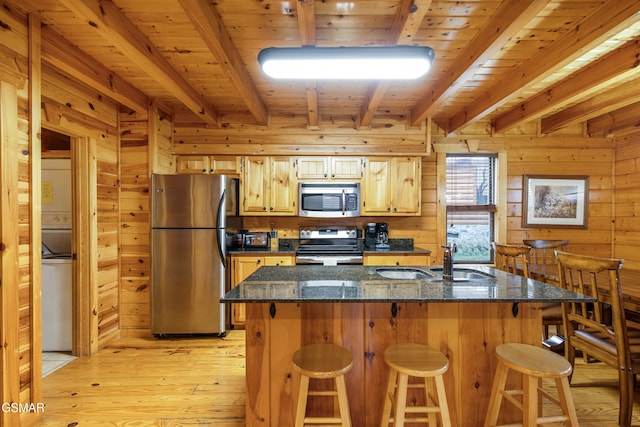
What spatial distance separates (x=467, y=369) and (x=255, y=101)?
2.79 meters

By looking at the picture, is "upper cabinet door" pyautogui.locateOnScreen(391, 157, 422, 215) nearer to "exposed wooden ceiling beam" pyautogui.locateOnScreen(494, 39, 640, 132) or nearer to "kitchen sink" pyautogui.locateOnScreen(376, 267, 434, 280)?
"exposed wooden ceiling beam" pyautogui.locateOnScreen(494, 39, 640, 132)

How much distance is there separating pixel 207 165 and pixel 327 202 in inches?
59.7

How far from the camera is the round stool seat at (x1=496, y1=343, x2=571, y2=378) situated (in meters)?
1.32

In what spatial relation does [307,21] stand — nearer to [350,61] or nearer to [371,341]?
[350,61]

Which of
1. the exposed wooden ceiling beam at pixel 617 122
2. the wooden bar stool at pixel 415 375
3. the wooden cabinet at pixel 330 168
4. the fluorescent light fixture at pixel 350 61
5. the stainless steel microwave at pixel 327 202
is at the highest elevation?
the exposed wooden ceiling beam at pixel 617 122

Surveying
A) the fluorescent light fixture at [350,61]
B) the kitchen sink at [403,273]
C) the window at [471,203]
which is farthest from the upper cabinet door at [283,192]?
the window at [471,203]

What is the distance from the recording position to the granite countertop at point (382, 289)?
56.2 inches

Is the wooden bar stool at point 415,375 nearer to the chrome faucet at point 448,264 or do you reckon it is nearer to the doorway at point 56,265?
the chrome faucet at point 448,264

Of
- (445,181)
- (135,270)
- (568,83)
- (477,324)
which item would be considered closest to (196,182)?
(135,270)

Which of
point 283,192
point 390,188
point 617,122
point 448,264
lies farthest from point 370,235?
point 617,122

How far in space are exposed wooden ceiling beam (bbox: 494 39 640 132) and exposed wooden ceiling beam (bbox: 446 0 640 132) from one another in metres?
0.52

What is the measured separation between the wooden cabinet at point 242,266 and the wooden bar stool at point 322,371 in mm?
1951

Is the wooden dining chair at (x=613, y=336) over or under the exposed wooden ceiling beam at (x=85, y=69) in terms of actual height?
under

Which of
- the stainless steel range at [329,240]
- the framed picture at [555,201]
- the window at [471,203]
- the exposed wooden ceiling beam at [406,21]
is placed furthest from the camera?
the window at [471,203]
